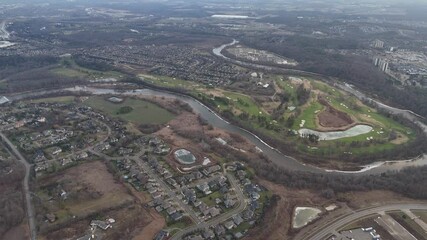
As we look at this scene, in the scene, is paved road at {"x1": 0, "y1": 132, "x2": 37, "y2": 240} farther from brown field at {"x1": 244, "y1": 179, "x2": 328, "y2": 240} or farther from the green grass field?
brown field at {"x1": 244, "y1": 179, "x2": 328, "y2": 240}

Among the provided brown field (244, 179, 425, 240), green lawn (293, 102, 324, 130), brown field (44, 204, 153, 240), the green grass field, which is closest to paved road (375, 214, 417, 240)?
brown field (244, 179, 425, 240)

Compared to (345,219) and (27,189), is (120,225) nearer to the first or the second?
(27,189)

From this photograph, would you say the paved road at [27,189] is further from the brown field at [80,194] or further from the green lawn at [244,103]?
the green lawn at [244,103]

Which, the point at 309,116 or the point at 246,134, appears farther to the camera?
the point at 309,116

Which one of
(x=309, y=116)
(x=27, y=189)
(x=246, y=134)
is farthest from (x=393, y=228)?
(x=27, y=189)

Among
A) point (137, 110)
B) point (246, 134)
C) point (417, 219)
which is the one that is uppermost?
point (417, 219)
